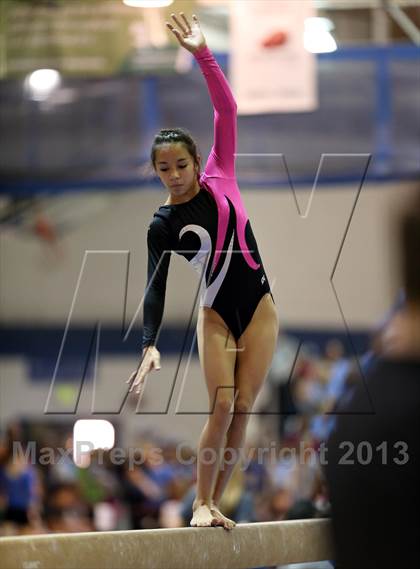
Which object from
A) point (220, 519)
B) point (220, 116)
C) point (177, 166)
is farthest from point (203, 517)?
point (220, 116)

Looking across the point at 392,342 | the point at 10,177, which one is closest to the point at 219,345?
the point at 392,342

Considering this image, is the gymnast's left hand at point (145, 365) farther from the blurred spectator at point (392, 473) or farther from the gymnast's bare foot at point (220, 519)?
the blurred spectator at point (392, 473)

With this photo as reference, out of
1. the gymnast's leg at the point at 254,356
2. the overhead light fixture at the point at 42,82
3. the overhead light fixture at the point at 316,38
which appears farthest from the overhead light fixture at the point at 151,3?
the gymnast's leg at the point at 254,356

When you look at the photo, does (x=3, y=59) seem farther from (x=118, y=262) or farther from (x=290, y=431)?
(x=290, y=431)

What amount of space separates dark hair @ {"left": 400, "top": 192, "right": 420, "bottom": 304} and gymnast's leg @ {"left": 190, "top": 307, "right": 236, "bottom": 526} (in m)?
1.27

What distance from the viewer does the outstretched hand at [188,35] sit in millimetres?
2992

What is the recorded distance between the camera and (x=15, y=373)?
569 centimetres

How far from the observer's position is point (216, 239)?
3061 millimetres

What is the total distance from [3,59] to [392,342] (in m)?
3.77

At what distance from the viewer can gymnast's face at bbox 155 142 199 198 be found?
119 inches

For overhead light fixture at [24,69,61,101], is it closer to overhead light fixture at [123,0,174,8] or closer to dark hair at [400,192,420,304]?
overhead light fixture at [123,0,174,8]

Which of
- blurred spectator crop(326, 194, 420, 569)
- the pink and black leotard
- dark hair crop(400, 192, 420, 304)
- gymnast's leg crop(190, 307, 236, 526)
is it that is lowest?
gymnast's leg crop(190, 307, 236, 526)

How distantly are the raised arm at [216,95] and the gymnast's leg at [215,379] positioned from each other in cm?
40

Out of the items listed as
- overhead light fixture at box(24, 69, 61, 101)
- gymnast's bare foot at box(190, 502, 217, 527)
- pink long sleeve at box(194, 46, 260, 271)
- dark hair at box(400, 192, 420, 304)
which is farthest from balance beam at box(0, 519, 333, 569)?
overhead light fixture at box(24, 69, 61, 101)
